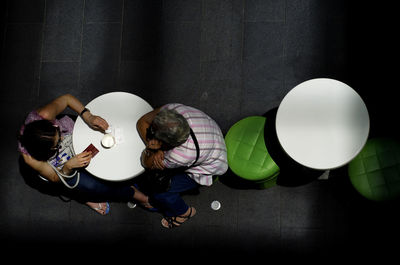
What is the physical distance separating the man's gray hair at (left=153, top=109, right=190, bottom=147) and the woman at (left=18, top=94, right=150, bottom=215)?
1.79 ft

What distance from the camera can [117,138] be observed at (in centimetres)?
229

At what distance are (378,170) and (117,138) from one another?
1.89m

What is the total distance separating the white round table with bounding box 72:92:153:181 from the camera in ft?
7.38

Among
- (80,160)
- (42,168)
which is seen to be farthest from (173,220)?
(42,168)

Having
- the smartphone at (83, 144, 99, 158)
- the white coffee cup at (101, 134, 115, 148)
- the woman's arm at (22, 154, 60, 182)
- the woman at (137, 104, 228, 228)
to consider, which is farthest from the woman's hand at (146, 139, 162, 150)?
the woman's arm at (22, 154, 60, 182)

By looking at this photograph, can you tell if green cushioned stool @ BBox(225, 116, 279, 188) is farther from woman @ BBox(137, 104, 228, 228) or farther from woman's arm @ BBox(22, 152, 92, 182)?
woman's arm @ BBox(22, 152, 92, 182)

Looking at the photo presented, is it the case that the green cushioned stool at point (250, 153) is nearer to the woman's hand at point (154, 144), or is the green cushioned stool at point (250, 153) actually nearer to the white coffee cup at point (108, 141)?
the woman's hand at point (154, 144)

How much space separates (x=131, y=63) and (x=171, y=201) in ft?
4.80

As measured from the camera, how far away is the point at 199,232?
119 inches

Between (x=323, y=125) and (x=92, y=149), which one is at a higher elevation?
(x=323, y=125)

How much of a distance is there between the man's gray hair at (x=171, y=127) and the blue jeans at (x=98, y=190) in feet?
3.27

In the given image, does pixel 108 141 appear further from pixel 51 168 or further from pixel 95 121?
pixel 51 168

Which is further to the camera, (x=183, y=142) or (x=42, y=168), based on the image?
(x=42, y=168)

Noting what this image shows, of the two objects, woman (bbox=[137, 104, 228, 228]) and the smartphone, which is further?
the smartphone
